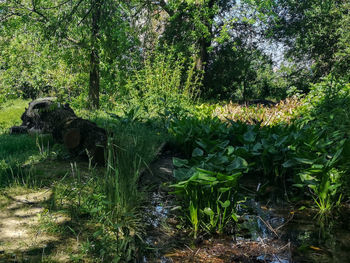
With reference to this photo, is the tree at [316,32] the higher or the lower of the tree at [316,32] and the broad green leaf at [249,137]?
the higher

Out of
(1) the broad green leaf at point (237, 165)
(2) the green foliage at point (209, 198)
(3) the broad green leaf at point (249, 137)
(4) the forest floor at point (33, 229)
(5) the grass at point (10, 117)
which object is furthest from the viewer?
(5) the grass at point (10, 117)

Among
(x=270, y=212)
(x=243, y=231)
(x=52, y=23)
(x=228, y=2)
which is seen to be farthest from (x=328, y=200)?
(x=228, y=2)

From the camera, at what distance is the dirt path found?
6.69ft

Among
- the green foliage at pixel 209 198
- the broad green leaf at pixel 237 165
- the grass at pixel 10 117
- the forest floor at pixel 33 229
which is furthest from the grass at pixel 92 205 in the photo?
the grass at pixel 10 117

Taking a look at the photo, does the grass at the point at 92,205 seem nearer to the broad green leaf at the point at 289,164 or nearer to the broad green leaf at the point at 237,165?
the broad green leaf at the point at 237,165

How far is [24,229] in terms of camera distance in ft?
7.85

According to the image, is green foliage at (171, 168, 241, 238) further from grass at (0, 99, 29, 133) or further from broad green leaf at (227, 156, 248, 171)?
grass at (0, 99, 29, 133)

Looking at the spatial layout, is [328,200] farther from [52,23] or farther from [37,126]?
[37,126]

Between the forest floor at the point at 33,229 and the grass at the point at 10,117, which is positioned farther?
the grass at the point at 10,117

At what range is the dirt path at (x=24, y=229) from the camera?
6.69ft

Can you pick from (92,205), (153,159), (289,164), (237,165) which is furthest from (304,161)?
(153,159)

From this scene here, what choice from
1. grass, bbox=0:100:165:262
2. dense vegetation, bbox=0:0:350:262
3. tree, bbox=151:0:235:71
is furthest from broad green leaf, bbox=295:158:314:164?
tree, bbox=151:0:235:71

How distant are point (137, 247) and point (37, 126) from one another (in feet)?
15.6

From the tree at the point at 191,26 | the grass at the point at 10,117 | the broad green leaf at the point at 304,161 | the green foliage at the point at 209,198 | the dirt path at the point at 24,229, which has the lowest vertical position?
the grass at the point at 10,117
